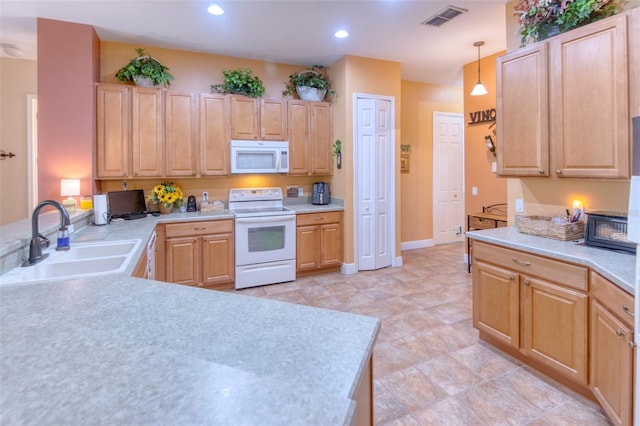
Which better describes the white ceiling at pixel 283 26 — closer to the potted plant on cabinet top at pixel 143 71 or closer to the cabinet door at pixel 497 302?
the potted plant on cabinet top at pixel 143 71

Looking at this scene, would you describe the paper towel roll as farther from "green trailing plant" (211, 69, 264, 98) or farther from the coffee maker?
the coffee maker

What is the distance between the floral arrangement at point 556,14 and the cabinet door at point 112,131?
12.8 feet

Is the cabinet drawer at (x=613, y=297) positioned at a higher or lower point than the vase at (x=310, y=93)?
lower

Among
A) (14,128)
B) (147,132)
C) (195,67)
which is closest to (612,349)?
(147,132)

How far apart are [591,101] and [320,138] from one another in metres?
3.12

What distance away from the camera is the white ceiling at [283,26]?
3.15 metres

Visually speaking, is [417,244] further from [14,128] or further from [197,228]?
[14,128]

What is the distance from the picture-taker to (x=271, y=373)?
807 millimetres

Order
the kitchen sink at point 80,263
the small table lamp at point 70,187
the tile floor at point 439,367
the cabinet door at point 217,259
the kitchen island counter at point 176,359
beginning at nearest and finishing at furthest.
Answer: the kitchen island counter at point 176,359, the kitchen sink at point 80,263, the tile floor at point 439,367, the small table lamp at point 70,187, the cabinet door at point 217,259

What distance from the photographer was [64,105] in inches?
135

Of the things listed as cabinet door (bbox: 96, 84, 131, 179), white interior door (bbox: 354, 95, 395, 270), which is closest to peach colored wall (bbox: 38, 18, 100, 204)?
cabinet door (bbox: 96, 84, 131, 179)

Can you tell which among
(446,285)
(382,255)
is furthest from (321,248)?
(446,285)

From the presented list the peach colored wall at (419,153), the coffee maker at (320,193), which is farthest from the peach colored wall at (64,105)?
the peach colored wall at (419,153)

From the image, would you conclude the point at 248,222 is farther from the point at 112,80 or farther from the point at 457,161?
the point at 457,161
